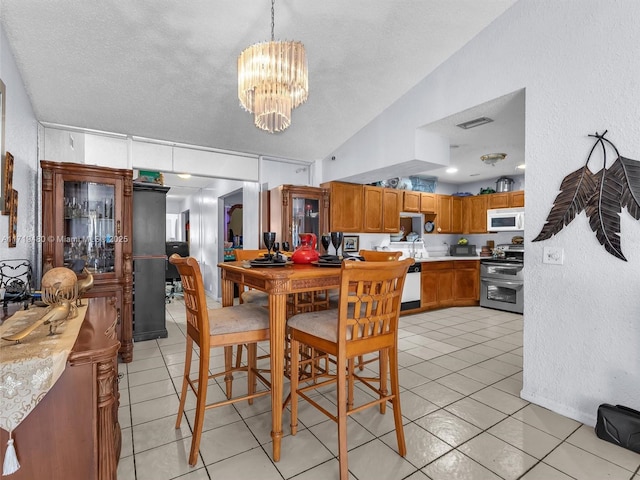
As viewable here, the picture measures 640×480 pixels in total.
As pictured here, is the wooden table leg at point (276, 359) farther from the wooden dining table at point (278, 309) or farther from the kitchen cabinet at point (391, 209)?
the kitchen cabinet at point (391, 209)

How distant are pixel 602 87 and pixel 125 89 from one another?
3735 mm

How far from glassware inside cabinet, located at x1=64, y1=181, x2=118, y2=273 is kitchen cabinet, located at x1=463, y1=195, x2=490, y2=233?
5.95m

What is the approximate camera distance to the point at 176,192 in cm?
837

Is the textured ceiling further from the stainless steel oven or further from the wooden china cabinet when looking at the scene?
the stainless steel oven

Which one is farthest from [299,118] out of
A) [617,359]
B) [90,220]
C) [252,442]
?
[617,359]

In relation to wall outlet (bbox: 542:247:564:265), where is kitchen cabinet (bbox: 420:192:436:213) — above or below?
above

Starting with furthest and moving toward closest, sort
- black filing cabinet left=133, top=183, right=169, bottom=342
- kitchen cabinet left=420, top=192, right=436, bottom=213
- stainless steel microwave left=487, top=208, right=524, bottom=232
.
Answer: kitchen cabinet left=420, top=192, right=436, bottom=213 < stainless steel microwave left=487, top=208, right=524, bottom=232 < black filing cabinet left=133, top=183, right=169, bottom=342

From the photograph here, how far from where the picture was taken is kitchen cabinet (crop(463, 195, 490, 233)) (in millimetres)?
6262

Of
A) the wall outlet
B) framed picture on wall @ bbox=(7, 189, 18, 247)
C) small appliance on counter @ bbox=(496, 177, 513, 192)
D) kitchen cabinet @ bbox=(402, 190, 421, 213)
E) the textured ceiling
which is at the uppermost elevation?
the textured ceiling

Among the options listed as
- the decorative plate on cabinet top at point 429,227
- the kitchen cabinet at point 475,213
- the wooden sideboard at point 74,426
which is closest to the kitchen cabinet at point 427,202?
the decorative plate on cabinet top at point 429,227

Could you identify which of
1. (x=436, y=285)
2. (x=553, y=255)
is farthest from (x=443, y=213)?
(x=553, y=255)

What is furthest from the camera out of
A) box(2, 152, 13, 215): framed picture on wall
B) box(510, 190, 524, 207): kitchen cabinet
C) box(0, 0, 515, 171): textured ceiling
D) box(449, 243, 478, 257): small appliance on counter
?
box(449, 243, 478, 257): small appliance on counter

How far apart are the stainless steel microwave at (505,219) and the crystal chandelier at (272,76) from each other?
15.6 feet

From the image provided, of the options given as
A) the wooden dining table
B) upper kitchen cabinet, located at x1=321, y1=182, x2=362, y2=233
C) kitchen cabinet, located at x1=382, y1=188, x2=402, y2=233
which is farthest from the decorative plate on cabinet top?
the wooden dining table
